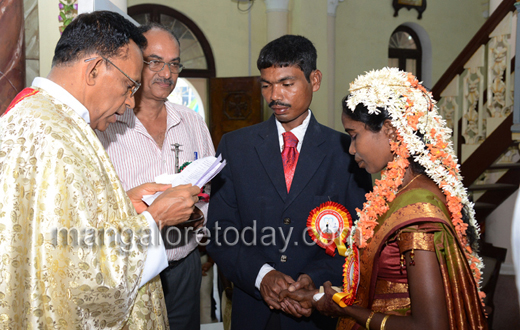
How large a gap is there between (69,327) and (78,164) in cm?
52

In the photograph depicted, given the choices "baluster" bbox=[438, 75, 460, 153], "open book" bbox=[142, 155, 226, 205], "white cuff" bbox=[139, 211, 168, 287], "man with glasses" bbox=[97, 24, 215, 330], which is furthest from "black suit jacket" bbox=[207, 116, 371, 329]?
"baluster" bbox=[438, 75, 460, 153]

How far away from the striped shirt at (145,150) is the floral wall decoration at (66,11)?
33.6 inches

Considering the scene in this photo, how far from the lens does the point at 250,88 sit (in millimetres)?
7168

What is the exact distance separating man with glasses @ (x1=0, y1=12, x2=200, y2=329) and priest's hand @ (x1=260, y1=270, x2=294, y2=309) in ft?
1.82

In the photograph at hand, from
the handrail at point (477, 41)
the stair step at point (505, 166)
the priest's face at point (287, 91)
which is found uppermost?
the handrail at point (477, 41)

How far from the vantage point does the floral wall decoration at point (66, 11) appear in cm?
269

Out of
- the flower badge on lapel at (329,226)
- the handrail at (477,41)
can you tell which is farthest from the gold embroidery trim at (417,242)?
the handrail at (477,41)

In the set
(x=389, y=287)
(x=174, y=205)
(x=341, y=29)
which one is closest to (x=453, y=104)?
(x=341, y=29)

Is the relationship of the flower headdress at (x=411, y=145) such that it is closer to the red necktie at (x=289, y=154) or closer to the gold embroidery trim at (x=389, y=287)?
the gold embroidery trim at (x=389, y=287)

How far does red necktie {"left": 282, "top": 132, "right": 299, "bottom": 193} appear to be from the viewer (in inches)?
86.9

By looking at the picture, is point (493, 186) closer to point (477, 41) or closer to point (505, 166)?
point (505, 166)

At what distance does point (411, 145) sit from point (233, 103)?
5817 mm

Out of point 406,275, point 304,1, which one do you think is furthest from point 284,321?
point 304,1

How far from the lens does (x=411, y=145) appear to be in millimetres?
1605
